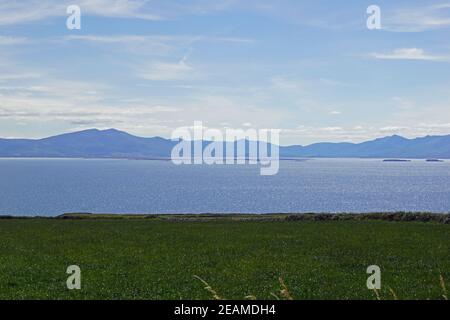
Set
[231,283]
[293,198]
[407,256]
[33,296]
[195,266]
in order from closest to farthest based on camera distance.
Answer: [33,296]
[231,283]
[195,266]
[407,256]
[293,198]

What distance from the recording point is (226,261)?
2859 centimetres

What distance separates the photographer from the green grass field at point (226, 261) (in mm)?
20766

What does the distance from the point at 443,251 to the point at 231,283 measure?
638 inches

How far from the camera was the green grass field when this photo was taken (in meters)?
20.8

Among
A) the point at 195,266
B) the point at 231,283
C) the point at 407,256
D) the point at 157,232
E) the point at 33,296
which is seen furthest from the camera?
the point at 157,232

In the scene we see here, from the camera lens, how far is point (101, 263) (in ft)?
91.9

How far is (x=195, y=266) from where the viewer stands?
2681 centimetres

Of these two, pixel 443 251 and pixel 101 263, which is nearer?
pixel 101 263
